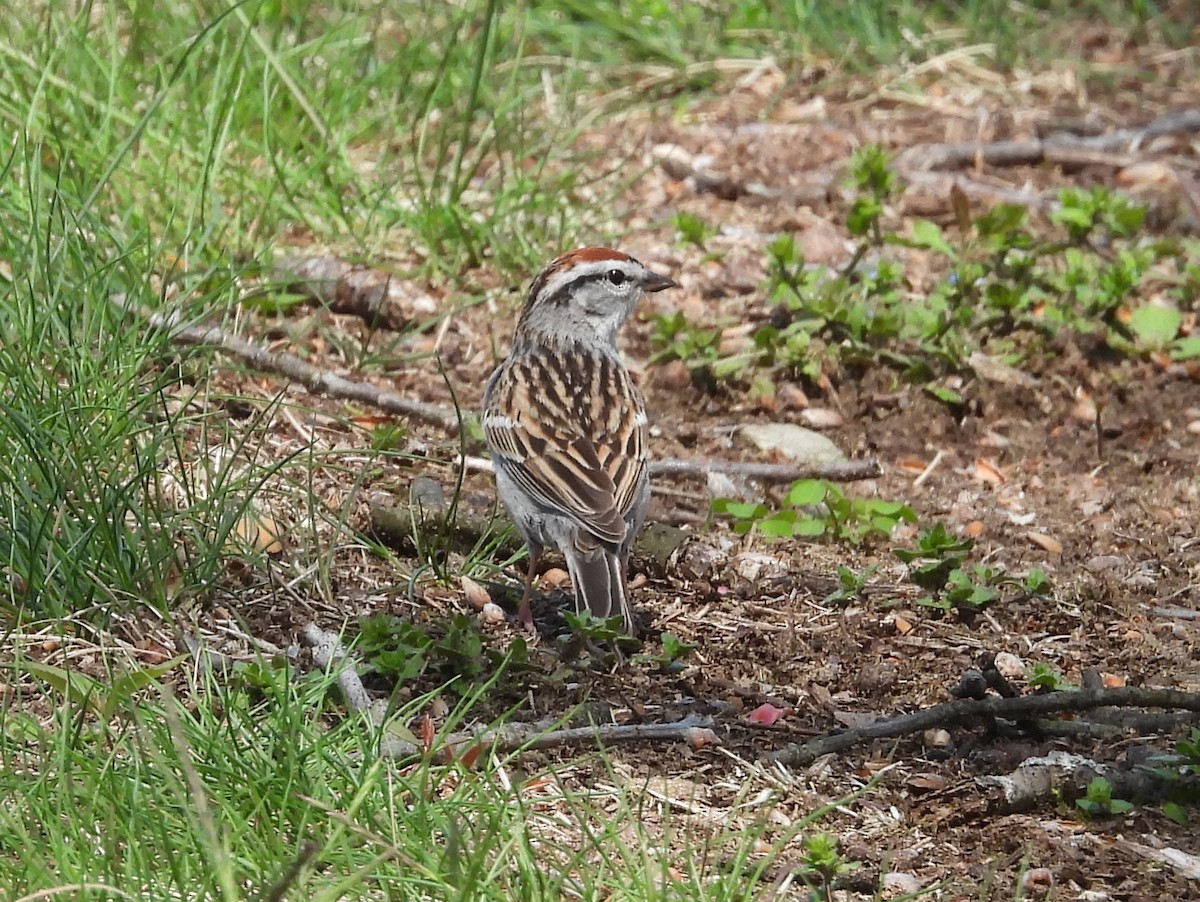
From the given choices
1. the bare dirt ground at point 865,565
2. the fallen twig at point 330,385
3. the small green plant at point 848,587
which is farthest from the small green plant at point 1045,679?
the fallen twig at point 330,385

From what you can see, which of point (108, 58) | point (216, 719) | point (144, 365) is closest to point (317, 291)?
point (108, 58)

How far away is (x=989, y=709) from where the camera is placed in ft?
14.2

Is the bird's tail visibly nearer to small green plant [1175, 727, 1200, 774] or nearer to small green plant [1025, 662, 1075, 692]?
small green plant [1025, 662, 1075, 692]

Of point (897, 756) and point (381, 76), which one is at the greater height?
point (381, 76)

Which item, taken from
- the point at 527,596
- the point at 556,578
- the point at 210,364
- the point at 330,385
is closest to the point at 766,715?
the point at 527,596

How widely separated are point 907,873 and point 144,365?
2.70m

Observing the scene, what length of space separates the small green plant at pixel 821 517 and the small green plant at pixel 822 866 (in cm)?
214

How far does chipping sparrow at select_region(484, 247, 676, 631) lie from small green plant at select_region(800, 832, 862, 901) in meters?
1.34

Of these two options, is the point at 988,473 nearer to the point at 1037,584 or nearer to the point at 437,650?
the point at 1037,584

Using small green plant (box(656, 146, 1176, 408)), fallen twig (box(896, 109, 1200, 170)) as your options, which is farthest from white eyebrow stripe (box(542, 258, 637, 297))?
fallen twig (box(896, 109, 1200, 170))

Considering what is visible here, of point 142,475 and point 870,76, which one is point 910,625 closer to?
point 142,475

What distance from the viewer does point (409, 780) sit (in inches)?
146

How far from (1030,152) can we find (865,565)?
4.16 m

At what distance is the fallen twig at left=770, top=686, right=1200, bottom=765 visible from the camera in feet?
13.9
